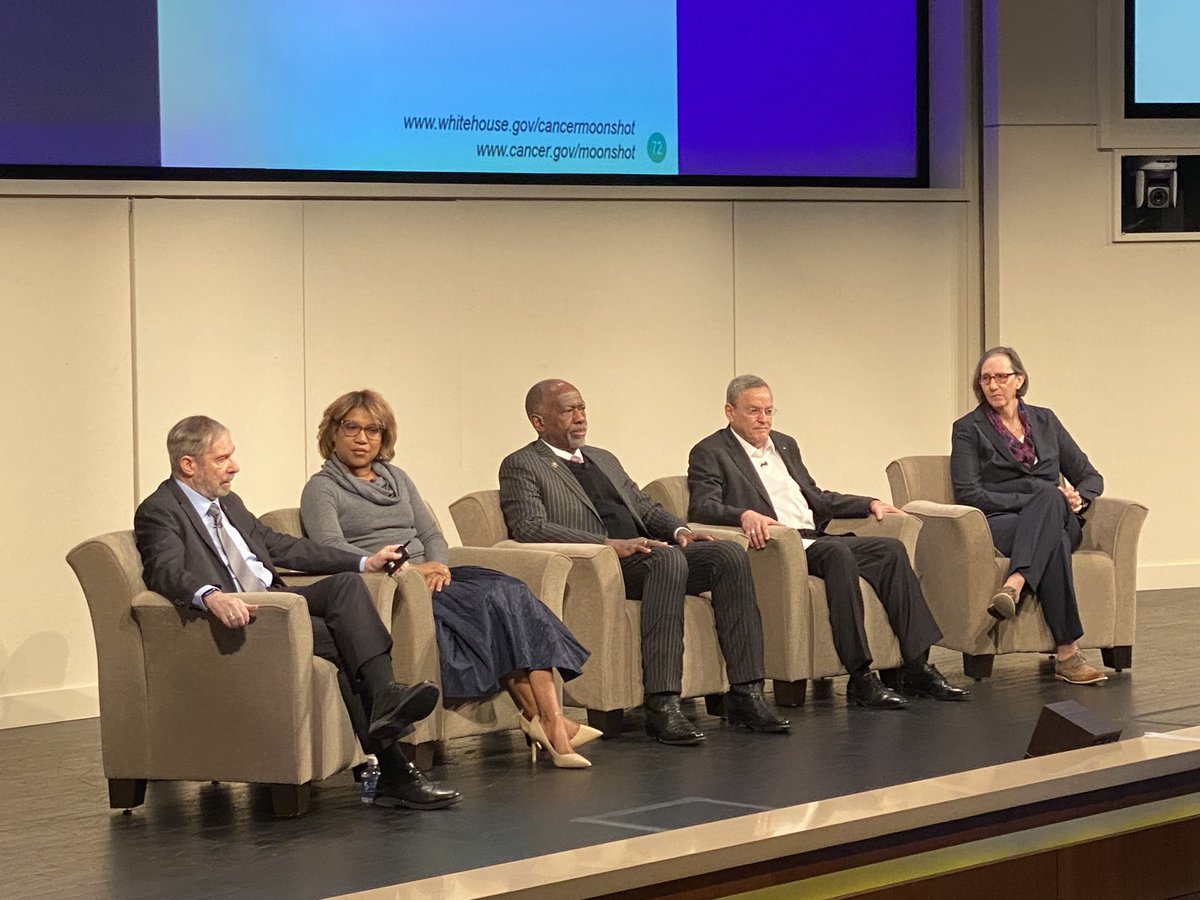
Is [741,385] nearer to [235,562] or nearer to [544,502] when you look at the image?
[544,502]

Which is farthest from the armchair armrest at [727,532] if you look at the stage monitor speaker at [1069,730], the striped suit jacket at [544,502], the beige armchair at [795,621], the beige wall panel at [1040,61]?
the beige wall panel at [1040,61]

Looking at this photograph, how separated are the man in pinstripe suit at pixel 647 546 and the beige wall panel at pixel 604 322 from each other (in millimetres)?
1376

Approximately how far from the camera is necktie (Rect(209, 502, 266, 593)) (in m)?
5.29

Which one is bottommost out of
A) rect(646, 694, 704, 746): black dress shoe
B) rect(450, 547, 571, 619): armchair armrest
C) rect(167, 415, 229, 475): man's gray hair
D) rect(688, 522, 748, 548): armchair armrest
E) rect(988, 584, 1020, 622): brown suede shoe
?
rect(646, 694, 704, 746): black dress shoe

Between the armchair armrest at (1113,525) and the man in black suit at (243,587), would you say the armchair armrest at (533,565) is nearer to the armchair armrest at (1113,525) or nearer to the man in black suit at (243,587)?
the man in black suit at (243,587)

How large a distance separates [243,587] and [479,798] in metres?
0.88

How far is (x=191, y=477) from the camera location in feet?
17.2

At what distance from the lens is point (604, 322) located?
8.13 meters

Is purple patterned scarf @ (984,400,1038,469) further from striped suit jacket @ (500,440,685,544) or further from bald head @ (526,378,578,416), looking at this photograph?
bald head @ (526,378,578,416)

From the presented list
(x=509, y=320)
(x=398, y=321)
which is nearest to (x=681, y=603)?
Answer: (x=398, y=321)

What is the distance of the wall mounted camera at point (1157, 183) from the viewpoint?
938 centimetres

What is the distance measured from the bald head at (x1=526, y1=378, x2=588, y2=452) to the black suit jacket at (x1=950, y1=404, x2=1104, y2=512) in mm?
1628

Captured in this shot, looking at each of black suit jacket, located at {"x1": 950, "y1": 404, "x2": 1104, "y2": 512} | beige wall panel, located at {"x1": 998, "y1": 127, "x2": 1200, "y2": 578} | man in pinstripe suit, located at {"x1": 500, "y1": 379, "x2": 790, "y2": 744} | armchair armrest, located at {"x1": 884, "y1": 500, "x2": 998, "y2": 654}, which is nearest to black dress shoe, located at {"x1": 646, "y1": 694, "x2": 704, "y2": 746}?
man in pinstripe suit, located at {"x1": 500, "y1": 379, "x2": 790, "y2": 744}

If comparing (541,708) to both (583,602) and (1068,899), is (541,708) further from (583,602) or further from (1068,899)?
(1068,899)
